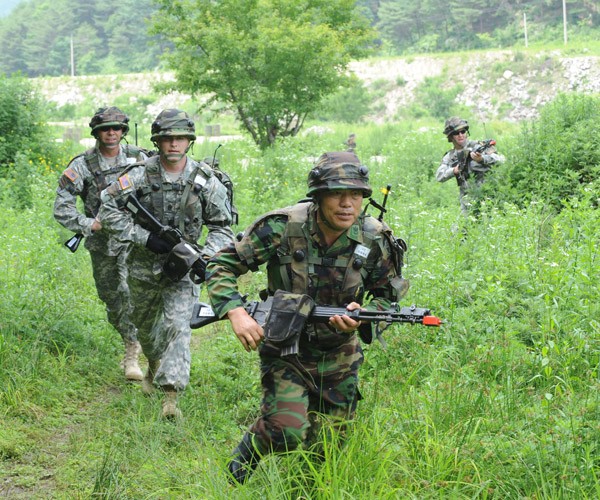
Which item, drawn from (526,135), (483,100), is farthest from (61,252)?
(483,100)

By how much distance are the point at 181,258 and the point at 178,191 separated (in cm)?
52

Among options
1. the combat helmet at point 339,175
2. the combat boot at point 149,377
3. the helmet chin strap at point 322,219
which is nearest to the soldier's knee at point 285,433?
the helmet chin strap at point 322,219

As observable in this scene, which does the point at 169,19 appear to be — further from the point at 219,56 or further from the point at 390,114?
→ the point at 390,114

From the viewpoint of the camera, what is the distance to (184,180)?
5301 mm

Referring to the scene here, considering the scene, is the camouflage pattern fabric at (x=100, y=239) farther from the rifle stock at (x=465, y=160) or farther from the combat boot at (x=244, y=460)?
the rifle stock at (x=465, y=160)

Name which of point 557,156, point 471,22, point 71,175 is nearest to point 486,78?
point 471,22

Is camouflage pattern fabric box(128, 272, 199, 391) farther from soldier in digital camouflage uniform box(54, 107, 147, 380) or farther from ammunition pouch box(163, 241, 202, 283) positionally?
soldier in digital camouflage uniform box(54, 107, 147, 380)

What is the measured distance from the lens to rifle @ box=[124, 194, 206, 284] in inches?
198

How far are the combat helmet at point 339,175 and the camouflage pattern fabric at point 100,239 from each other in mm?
3230

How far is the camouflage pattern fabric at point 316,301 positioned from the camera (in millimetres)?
3635

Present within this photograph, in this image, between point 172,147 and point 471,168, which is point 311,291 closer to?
point 172,147

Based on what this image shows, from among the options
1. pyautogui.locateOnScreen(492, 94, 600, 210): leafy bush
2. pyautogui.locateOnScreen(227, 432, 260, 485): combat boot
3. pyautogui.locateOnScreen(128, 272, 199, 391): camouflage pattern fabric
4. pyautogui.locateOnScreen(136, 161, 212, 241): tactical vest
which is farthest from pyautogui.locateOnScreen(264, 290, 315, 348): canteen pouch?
pyautogui.locateOnScreen(492, 94, 600, 210): leafy bush

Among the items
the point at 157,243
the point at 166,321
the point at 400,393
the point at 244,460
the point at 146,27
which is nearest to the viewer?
the point at 244,460

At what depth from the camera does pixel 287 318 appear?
3.50 m
